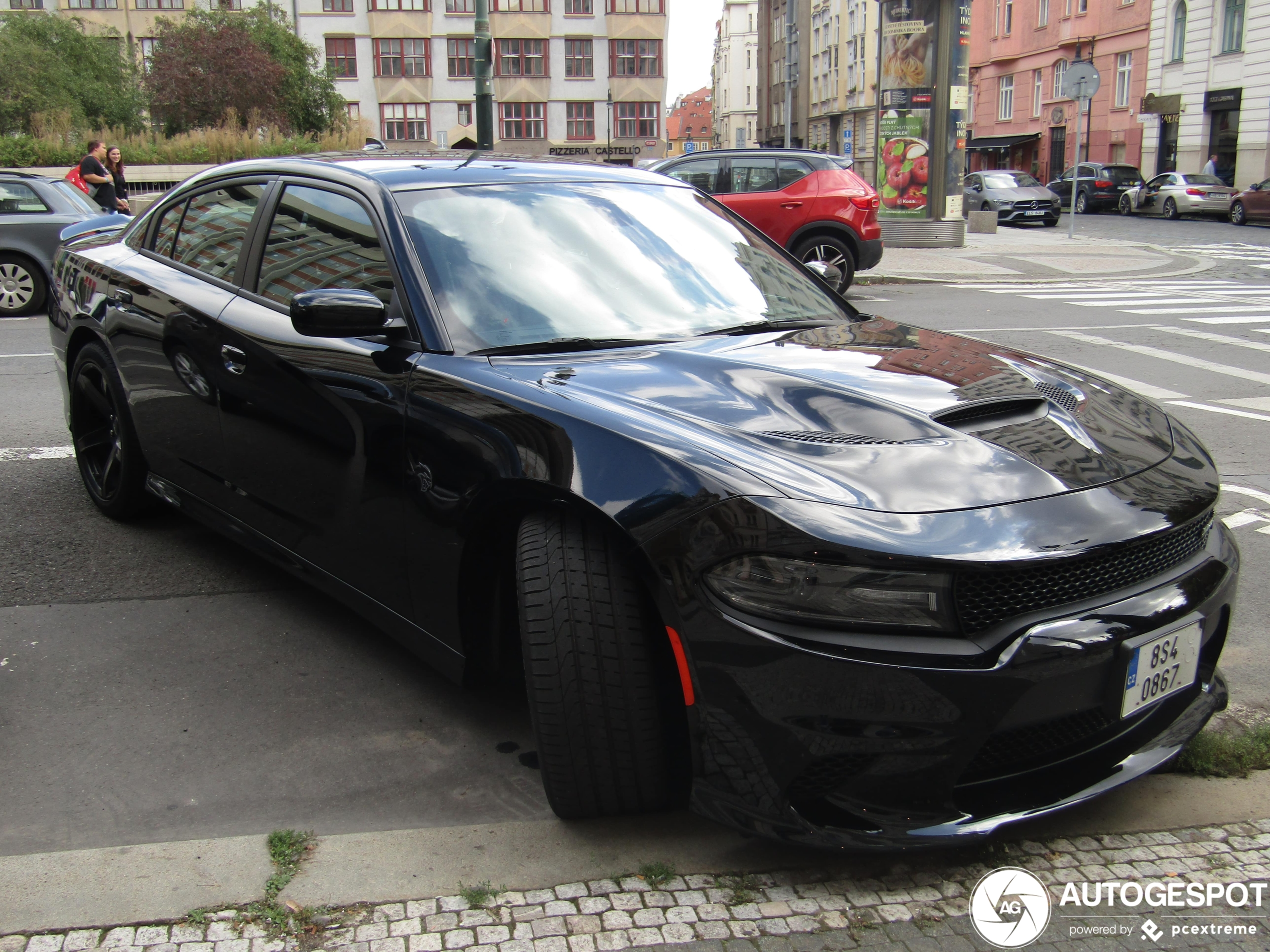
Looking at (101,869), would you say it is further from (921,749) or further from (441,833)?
(921,749)

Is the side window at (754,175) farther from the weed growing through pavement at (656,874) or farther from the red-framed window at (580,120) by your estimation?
the red-framed window at (580,120)

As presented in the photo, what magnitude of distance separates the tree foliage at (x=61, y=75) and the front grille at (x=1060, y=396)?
36.6m

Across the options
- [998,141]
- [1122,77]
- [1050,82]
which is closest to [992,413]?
[1122,77]

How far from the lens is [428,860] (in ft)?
8.29

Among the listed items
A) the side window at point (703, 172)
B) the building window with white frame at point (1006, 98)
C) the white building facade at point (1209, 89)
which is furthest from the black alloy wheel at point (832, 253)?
the building window with white frame at point (1006, 98)

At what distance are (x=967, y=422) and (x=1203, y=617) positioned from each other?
65cm

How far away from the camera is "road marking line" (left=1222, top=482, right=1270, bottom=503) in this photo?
5.38 metres

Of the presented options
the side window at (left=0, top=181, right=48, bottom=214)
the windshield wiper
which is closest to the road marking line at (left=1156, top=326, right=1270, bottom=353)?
the windshield wiper

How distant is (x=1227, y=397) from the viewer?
7949 millimetres

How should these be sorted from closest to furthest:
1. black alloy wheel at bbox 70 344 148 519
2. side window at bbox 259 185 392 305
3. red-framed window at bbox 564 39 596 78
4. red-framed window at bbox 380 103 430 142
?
1. side window at bbox 259 185 392 305
2. black alloy wheel at bbox 70 344 148 519
3. red-framed window at bbox 380 103 430 142
4. red-framed window at bbox 564 39 596 78

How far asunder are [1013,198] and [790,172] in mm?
19647

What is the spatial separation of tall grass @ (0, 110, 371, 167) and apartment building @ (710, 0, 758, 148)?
307 feet

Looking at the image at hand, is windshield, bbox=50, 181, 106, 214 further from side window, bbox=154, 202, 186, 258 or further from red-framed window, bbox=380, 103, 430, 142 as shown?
red-framed window, bbox=380, 103, 430, 142

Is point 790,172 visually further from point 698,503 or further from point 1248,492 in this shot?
point 698,503
